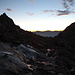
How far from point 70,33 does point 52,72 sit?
24.9 m

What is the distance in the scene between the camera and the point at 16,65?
5523mm

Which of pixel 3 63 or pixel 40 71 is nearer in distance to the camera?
pixel 3 63

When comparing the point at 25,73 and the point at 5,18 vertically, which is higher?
the point at 5,18

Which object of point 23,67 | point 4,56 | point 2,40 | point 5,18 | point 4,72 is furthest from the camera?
point 5,18

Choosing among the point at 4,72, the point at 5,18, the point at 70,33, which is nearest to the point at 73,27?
the point at 70,33

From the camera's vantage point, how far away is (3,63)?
5.30 m

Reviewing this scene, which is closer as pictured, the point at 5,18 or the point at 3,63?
the point at 3,63

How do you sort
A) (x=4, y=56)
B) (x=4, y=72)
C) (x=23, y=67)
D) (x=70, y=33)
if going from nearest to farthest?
(x=4, y=72)
(x=23, y=67)
(x=4, y=56)
(x=70, y=33)

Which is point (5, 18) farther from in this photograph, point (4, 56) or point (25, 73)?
point (25, 73)

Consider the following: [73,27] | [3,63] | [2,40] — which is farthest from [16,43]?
[73,27]

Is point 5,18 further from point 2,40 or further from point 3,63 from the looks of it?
point 3,63

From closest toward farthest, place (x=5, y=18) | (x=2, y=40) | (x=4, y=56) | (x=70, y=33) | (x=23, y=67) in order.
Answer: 1. (x=23, y=67)
2. (x=4, y=56)
3. (x=2, y=40)
4. (x=5, y=18)
5. (x=70, y=33)

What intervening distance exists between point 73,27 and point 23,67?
1113 inches

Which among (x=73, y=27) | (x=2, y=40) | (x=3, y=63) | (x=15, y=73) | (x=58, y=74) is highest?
(x=73, y=27)
